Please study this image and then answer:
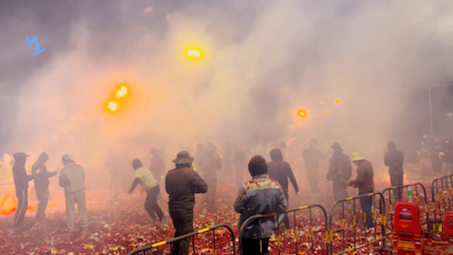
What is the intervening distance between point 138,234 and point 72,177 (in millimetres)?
2208

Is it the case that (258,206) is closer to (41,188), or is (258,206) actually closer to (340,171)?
(340,171)

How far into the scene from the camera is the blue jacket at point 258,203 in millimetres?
3209

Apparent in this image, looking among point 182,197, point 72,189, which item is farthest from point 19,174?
point 182,197

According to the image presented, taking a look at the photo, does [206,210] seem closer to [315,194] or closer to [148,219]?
[148,219]

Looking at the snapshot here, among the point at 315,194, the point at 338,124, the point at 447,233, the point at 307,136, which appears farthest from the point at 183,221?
the point at 338,124

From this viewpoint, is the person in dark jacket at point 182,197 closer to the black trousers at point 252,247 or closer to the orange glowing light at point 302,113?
the black trousers at point 252,247

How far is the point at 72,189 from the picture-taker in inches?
261

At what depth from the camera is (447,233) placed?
4.86m

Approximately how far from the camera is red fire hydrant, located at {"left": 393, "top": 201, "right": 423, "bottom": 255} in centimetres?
414

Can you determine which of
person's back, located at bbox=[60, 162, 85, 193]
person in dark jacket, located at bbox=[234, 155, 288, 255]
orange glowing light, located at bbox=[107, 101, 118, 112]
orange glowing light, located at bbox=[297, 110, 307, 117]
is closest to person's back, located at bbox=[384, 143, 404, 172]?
person in dark jacket, located at bbox=[234, 155, 288, 255]

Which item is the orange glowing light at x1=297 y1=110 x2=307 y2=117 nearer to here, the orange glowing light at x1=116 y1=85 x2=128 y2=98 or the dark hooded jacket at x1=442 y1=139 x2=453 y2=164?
the orange glowing light at x1=116 y1=85 x2=128 y2=98

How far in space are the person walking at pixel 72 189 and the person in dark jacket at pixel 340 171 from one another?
6328mm

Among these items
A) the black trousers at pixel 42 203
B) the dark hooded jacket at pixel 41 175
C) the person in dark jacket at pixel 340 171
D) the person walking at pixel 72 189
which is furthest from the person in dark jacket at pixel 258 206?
the dark hooded jacket at pixel 41 175

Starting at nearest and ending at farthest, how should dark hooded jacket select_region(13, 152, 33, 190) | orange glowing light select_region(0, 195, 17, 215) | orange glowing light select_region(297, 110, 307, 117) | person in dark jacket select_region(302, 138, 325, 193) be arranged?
dark hooded jacket select_region(13, 152, 33, 190)
orange glowing light select_region(0, 195, 17, 215)
person in dark jacket select_region(302, 138, 325, 193)
orange glowing light select_region(297, 110, 307, 117)
